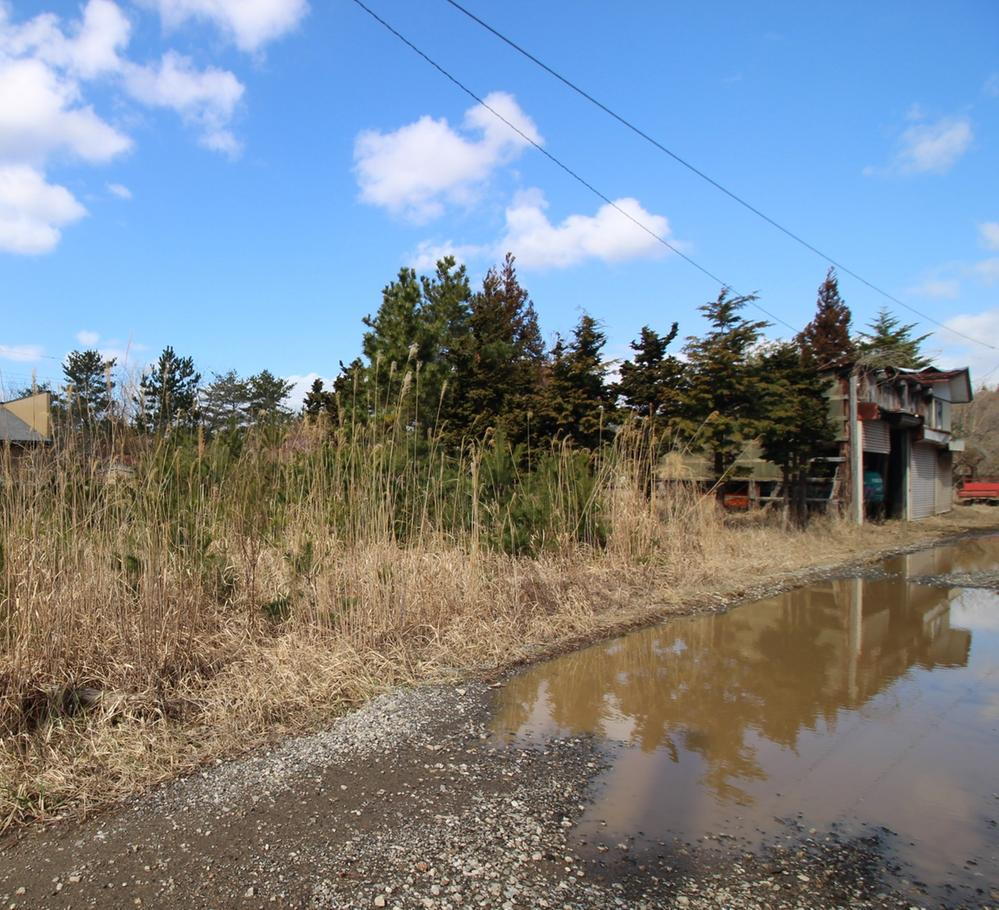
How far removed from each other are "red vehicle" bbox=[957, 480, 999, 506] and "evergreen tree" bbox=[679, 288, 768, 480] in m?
19.3

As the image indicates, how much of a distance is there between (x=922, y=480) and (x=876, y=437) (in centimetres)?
416

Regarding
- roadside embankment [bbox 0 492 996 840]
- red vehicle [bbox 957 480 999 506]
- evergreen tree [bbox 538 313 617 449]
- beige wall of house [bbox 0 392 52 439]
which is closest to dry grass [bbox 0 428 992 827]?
roadside embankment [bbox 0 492 996 840]

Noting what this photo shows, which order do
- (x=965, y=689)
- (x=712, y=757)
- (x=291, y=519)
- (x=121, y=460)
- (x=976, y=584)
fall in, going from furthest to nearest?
(x=976, y=584), (x=291, y=519), (x=965, y=689), (x=121, y=460), (x=712, y=757)

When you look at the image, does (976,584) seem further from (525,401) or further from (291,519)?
(291,519)

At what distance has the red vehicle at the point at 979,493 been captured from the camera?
2561 cm

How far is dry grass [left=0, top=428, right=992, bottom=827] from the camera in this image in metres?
3.68

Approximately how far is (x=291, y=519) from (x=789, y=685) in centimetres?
414

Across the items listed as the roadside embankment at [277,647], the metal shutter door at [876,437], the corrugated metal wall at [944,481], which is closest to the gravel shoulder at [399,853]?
the roadside embankment at [277,647]

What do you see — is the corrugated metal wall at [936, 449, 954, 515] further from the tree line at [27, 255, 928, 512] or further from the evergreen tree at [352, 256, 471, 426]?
the evergreen tree at [352, 256, 471, 426]

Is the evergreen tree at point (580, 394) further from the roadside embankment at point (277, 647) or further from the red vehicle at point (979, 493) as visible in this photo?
the red vehicle at point (979, 493)

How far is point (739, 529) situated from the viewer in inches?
507

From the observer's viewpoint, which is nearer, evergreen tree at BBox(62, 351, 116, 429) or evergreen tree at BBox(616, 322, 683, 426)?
evergreen tree at BBox(62, 351, 116, 429)

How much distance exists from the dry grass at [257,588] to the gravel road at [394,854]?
39 centimetres

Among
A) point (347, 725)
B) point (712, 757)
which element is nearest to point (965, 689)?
point (712, 757)
